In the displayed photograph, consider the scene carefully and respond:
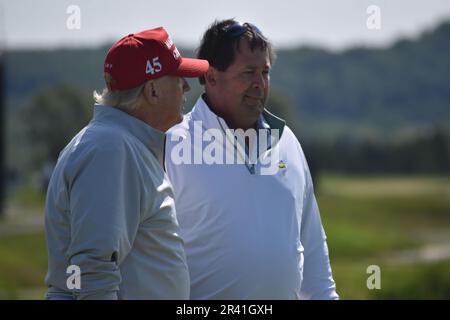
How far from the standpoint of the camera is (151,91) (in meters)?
3.69

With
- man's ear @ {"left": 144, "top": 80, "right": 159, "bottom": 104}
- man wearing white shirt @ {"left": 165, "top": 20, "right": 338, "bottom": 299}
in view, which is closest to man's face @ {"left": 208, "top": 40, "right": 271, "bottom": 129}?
man wearing white shirt @ {"left": 165, "top": 20, "right": 338, "bottom": 299}

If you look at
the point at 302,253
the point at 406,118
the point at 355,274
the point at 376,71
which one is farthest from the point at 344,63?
the point at 302,253

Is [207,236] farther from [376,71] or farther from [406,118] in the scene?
[376,71]

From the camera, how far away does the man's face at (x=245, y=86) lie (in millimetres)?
4434

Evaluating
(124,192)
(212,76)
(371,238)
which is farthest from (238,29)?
(371,238)

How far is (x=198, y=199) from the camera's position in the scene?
4207mm

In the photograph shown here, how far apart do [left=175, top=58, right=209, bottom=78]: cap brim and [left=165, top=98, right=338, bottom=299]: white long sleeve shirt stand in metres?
0.48

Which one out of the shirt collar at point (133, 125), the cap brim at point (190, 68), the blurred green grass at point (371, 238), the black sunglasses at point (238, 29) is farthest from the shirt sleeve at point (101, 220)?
the blurred green grass at point (371, 238)

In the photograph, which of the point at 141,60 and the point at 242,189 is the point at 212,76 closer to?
the point at 242,189

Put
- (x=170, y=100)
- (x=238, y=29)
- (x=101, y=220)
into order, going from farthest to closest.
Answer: (x=238, y=29) → (x=170, y=100) → (x=101, y=220)

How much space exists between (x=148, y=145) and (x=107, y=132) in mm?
244

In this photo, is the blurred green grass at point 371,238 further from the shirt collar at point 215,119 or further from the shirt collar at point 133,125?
the shirt collar at point 133,125

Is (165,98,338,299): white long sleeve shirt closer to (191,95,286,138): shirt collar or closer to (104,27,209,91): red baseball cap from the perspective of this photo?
(191,95,286,138): shirt collar

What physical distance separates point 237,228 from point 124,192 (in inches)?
37.1
